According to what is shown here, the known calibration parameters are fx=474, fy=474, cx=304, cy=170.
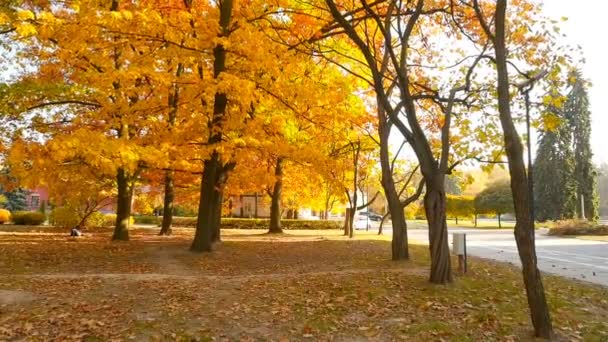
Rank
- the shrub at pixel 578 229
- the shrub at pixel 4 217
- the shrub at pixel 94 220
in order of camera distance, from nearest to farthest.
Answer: the shrub at pixel 94 220, the shrub at pixel 578 229, the shrub at pixel 4 217

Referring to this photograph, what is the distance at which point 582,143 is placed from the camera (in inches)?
2042

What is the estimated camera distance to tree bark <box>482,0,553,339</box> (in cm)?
645

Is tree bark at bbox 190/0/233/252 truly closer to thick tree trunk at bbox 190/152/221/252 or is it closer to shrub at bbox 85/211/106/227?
thick tree trunk at bbox 190/152/221/252

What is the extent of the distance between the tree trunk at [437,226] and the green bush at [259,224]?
1034 inches

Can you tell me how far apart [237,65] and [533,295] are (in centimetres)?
959

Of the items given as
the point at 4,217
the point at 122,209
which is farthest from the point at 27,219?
the point at 122,209

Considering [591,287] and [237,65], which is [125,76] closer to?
[237,65]

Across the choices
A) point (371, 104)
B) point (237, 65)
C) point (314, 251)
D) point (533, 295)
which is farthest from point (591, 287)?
point (371, 104)

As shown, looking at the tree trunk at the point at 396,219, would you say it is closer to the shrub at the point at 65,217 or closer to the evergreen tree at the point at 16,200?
the shrub at the point at 65,217

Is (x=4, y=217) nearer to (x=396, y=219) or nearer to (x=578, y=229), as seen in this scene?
(x=396, y=219)

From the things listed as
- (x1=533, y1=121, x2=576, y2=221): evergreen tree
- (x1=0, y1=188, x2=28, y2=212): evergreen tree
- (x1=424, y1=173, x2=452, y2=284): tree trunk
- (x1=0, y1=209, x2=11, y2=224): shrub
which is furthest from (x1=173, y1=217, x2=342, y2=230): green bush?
(x1=0, y1=188, x2=28, y2=212): evergreen tree

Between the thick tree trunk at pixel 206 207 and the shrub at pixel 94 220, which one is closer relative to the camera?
→ the thick tree trunk at pixel 206 207

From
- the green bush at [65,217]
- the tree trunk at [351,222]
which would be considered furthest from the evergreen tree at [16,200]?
the tree trunk at [351,222]

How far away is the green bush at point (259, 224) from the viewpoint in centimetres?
3522
